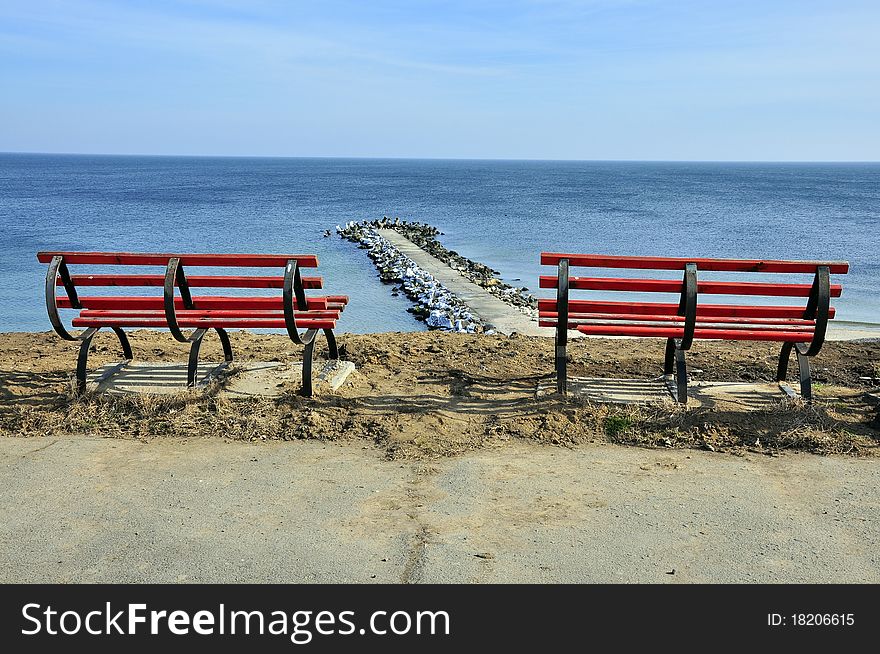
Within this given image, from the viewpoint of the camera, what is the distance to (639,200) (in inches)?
2687

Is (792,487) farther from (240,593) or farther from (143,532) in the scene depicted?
(143,532)

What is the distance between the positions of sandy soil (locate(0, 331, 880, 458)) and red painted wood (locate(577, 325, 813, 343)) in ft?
1.73

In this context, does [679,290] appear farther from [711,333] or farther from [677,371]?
[677,371]

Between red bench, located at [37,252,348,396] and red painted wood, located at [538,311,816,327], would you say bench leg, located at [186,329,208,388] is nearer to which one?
red bench, located at [37,252,348,396]

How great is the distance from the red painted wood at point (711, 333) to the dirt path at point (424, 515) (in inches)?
41.3

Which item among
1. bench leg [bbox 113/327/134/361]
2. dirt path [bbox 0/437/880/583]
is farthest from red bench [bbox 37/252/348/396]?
dirt path [bbox 0/437/880/583]

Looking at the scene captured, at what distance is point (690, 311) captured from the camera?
5836 millimetres

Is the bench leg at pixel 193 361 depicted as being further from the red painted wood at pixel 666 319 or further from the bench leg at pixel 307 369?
the red painted wood at pixel 666 319

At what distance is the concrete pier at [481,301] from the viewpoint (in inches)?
474

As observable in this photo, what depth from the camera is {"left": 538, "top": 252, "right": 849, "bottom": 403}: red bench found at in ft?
19.3

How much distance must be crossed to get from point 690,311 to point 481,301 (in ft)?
31.6

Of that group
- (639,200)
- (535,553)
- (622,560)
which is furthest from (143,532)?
(639,200)

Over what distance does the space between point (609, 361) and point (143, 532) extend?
190 inches

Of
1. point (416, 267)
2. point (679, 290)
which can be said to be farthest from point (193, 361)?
point (416, 267)
